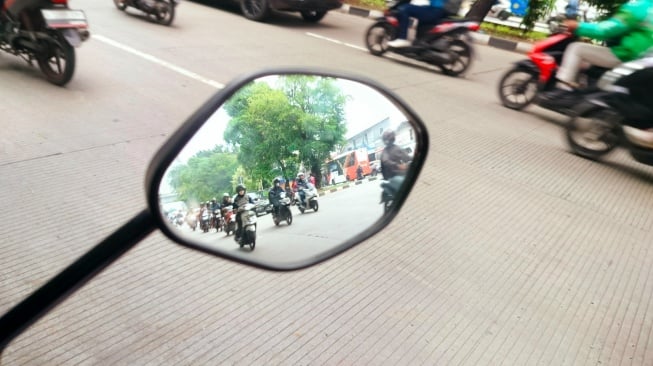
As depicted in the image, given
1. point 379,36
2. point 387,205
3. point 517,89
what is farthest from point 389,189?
point 379,36

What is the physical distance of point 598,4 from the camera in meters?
10.5

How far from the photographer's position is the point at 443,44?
709 cm

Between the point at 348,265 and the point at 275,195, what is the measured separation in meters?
1.75

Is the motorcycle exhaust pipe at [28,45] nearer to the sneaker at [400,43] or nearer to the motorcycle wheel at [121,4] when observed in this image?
the motorcycle wheel at [121,4]

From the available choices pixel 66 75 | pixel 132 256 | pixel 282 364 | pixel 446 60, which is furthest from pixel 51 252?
pixel 446 60

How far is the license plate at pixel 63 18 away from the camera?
14.6 feet

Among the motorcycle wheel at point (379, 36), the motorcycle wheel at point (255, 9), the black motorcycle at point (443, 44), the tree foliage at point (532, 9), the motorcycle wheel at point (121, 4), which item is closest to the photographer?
the black motorcycle at point (443, 44)

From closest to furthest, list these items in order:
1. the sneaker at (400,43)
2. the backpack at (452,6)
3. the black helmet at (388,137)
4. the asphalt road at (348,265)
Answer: the black helmet at (388,137) < the asphalt road at (348,265) < the backpack at (452,6) < the sneaker at (400,43)

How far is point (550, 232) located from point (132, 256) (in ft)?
8.60

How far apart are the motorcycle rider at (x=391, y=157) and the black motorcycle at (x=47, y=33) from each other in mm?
4329

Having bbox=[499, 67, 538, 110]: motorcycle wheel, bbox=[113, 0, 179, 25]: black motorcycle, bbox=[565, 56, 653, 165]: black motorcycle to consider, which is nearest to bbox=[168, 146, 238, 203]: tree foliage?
bbox=[565, 56, 653, 165]: black motorcycle

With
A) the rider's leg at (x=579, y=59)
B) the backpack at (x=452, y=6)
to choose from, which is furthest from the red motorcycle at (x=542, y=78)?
the backpack at (x=452, y=6)

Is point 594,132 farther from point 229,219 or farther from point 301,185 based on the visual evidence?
point 229,219

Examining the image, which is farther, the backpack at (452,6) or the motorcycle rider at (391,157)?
the backpack at (452,6)
